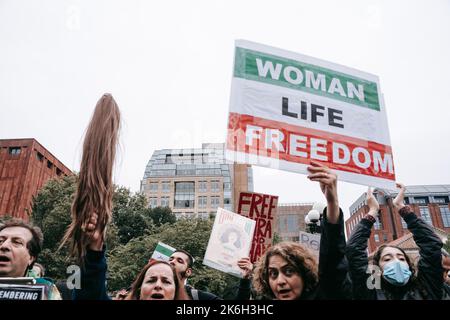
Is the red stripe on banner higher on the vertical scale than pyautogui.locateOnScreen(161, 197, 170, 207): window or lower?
lower

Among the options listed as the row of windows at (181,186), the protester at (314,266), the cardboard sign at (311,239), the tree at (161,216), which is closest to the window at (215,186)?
the row of windows at (181,186)

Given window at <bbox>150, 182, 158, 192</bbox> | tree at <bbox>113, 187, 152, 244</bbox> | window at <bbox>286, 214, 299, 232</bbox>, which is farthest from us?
window at <bbox>286, 214, 299, 232</bbox>

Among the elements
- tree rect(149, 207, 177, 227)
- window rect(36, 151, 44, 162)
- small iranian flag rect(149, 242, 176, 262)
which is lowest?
small iranian flag rect(149, 242, 176, 262)

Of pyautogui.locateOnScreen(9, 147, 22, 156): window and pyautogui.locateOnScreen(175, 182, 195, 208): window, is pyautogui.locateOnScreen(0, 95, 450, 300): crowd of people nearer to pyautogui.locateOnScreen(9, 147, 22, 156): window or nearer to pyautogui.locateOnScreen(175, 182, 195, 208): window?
pyautogui.locateOnScreen(9, 147, 22, 156): window

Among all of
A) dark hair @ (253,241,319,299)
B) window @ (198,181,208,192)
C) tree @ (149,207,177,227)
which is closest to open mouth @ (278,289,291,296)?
dark hair @ (253,241,319,299)

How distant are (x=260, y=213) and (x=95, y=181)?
366 centimetres

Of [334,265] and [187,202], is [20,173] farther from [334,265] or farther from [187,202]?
[334,265]

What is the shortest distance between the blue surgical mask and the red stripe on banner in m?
0.86

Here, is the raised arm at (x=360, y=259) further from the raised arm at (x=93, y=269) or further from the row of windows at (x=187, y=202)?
the row of windows at (x=187, y=202)

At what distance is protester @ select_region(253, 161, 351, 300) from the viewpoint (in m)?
1.92

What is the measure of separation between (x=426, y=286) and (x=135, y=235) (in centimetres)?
2785

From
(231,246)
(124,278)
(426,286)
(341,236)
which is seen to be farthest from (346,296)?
(124,278)

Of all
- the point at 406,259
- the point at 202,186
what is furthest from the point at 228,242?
the point at 202,186
